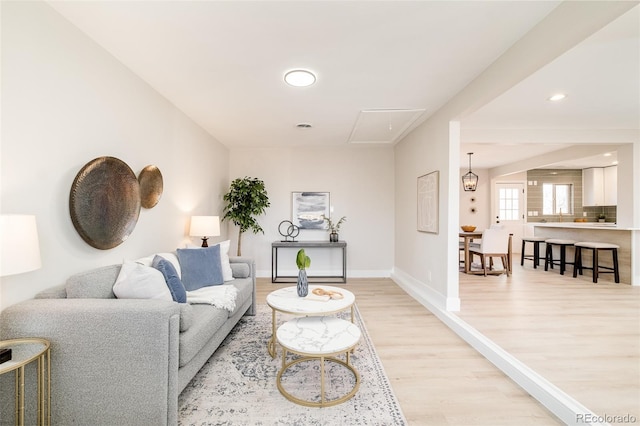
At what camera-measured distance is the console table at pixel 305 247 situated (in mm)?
4699

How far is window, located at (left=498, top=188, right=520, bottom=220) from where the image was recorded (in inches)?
309

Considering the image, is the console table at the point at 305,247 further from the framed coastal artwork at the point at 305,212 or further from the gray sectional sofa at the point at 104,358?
the gray sectional sofa at the point at 104,358

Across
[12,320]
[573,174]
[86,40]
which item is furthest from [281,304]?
[573,174]

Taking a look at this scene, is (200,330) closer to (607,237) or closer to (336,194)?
(336,194)

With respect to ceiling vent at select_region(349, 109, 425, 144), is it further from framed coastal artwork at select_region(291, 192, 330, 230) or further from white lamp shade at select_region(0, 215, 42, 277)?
white lamp shade at select_region(0, 215, 42, 277)

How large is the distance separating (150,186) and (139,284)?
1.19 m

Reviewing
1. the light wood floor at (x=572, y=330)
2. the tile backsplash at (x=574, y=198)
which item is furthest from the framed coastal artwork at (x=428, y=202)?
the tile backsplash at (x=574, y=198)

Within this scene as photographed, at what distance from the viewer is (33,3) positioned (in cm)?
158

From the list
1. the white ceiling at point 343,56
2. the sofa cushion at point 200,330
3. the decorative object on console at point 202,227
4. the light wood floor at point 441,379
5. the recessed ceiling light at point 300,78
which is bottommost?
the light wood floor at point 441,379

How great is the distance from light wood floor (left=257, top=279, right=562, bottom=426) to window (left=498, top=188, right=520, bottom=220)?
20.6ft

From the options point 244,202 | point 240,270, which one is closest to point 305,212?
point 244,202

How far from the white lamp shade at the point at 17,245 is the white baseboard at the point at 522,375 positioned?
Result: 2844mm

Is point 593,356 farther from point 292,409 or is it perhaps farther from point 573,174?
point 573,174

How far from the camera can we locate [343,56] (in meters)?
2.18
